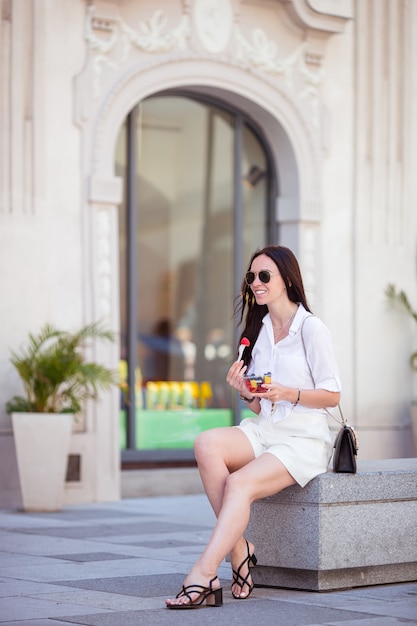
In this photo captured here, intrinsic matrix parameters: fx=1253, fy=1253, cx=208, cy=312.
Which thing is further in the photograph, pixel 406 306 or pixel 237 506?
pixel 406 306

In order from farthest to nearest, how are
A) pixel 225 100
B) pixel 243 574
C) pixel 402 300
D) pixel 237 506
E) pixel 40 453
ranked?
1. pixel 402 300
2. pixel 225 100
3. pixel 40 453
4. pixel 243 574
5. pixel 237 506

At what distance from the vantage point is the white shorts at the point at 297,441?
589 cm

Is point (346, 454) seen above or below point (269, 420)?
below

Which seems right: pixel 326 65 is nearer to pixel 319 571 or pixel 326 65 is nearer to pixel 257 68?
pixel 257 68

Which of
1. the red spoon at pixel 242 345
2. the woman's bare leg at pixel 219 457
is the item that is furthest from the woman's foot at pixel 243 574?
the red spoon at pixel 242 345

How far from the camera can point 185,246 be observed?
14391 mm

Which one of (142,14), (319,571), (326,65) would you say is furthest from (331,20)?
(319,571)

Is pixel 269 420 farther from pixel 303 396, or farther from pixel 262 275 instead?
pixel 262 275

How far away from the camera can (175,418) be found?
13594mm

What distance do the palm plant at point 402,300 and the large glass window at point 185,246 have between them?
1472 millimetres

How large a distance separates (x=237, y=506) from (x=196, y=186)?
9081mm

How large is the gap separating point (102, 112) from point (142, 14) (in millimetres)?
1160

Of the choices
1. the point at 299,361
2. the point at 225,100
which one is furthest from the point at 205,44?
the point at 299,361

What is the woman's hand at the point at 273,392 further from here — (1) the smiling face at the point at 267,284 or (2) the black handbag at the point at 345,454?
(1) the smiling face at the point at 267,284
